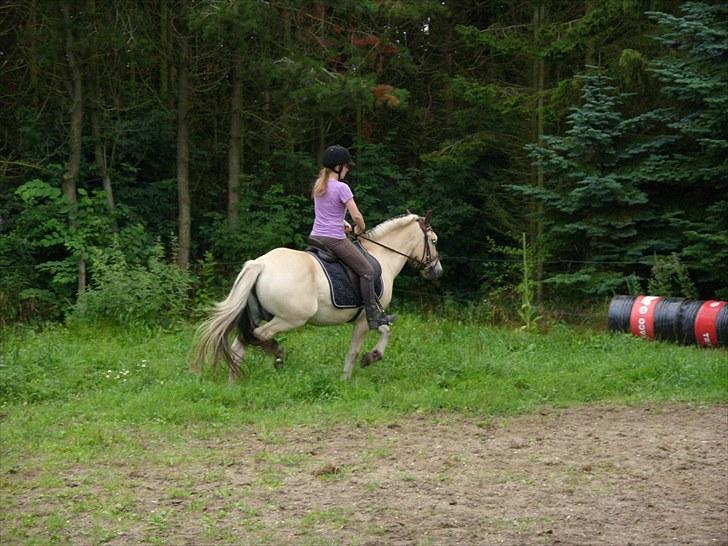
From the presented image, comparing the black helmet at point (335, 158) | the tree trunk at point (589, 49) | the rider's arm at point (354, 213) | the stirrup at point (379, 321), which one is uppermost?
the tree trunk at point (589, 49)

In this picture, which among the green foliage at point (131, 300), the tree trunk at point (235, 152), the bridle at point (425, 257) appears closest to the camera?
the bridle at point (425, 257)

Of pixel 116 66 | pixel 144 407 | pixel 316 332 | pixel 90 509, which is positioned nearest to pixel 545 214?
pixel 316 332

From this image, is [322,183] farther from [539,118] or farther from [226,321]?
[539,118]

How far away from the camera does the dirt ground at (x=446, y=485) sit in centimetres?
564

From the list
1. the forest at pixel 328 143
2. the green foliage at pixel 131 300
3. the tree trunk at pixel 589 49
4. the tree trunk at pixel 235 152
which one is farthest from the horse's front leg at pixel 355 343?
the tree trunk at pixel 589 49

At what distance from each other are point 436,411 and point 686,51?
371 inches

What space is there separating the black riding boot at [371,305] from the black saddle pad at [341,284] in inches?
3.3

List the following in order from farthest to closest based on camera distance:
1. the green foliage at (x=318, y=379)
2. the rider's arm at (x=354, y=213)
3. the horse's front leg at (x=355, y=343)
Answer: the horse's front leg at (x=355, y=343) → the rider's arm at (x=354, y=213) → the green foliage at (x=318, y=379)

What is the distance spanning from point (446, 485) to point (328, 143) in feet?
55.5

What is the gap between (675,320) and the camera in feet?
42.1

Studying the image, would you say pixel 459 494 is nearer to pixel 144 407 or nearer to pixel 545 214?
pixel 144 407

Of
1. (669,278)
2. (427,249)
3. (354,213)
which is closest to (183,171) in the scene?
(427,249)

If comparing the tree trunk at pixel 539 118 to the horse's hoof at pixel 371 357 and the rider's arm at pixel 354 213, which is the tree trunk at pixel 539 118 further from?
the rider's arm at pixel 354 213

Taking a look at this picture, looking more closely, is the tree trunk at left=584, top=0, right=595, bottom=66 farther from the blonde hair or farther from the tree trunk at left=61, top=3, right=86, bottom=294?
the blonde hair
